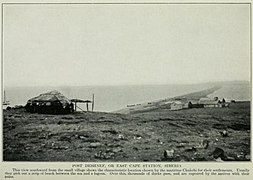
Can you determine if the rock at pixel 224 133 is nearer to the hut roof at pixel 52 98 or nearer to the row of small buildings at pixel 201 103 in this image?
the row of small buildings at pixel 201 103

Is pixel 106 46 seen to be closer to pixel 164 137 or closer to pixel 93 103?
pixel 93 103

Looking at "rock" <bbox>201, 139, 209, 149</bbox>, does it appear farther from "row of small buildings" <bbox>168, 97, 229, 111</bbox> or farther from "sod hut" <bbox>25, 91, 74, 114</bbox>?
"sod hut" <bbox>25, 91, 74, 114</bbox>

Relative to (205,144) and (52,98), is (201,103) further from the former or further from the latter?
(52,98)

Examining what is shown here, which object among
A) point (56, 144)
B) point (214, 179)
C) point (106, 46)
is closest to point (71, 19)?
point (106, 46)

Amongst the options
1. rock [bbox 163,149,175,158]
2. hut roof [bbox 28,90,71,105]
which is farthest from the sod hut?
rock [bbox 163,149,175,158]

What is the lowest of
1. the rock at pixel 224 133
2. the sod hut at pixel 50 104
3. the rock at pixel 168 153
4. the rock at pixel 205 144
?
the rock at pixel 168 153

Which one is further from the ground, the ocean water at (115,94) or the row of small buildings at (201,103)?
the ocean water at (115,94)

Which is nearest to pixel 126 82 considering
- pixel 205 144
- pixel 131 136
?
pixel 131 136

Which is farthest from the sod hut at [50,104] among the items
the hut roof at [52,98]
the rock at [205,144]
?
the rock at [205,144]
